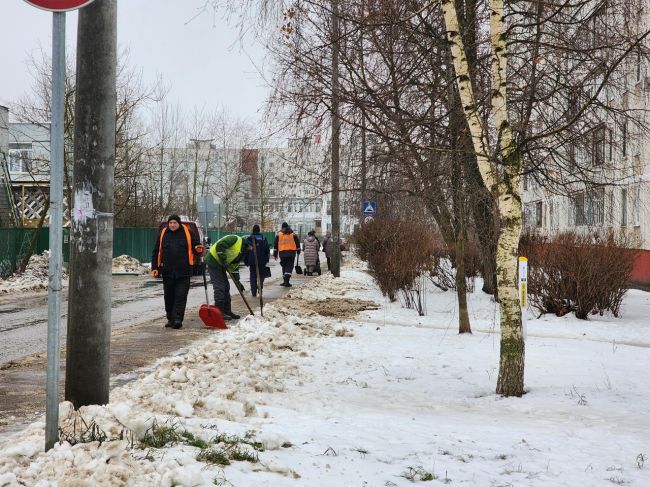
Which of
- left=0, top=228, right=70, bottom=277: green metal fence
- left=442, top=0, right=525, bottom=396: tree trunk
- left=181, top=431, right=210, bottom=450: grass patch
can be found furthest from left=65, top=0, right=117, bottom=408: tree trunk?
left=0, top=228, right=70, bottom=277: green metal fence

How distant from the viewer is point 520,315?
652cm

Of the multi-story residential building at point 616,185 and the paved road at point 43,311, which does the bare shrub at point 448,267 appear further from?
the paved road at point 43,311

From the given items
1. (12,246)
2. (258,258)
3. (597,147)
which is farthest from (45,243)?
(597,147)

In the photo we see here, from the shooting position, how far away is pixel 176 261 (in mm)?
10945

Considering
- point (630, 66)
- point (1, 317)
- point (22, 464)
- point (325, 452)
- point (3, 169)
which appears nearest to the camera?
point (22, 464)

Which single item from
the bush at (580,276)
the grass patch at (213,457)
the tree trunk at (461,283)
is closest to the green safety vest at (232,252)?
the tree trunk at (461,283)

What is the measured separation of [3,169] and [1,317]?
1777 centimetres

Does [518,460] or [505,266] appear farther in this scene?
[505,266]

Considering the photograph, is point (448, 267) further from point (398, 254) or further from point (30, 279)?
point (30, 279)

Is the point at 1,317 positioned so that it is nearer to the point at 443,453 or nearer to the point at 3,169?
the point at 443,453

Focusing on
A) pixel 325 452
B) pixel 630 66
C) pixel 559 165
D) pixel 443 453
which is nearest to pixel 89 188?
pixel 325 452

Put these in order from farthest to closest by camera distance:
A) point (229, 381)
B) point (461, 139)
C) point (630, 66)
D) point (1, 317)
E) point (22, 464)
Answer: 1. point (1, 317)
2. point (630, 66)
3. point (461, 139)
4. point (229, 381)
5. point (22, 464)

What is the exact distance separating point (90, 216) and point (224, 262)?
7.32 m

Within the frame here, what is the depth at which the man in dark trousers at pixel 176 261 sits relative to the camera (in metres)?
10.9
